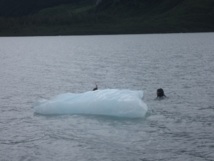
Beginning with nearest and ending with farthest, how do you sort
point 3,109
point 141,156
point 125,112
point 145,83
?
point 141,156, point 125,112, point 3,109, point 145,83

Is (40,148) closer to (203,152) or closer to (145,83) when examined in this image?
(203,152)

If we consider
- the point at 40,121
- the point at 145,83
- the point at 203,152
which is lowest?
the point at 203,152

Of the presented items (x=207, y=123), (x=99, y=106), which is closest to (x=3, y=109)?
(x=99, y=106)

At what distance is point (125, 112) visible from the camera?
3075 centimetres

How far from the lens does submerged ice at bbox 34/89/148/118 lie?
3084 cm

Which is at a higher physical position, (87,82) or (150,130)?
(87,82)

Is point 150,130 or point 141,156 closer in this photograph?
point 141,156

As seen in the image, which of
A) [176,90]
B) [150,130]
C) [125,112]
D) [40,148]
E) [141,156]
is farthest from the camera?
[176,90]

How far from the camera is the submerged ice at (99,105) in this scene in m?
30.8

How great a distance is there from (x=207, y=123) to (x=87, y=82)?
27.0 metres

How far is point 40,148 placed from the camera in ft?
80.5

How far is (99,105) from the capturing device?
104ft

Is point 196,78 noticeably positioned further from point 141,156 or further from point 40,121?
point 141,156

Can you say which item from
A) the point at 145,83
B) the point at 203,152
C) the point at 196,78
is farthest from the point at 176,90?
the point at 203,152
